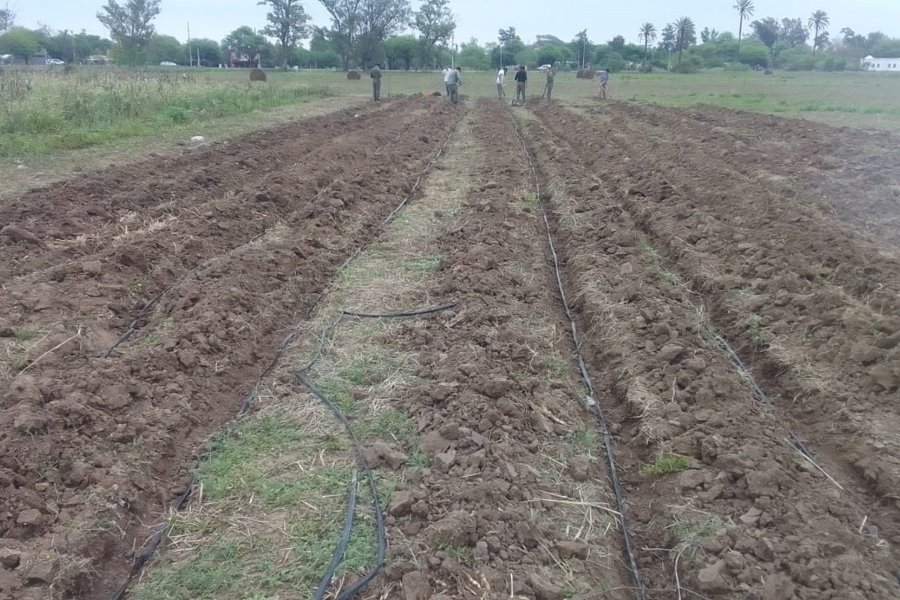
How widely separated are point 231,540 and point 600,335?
3.71 meters

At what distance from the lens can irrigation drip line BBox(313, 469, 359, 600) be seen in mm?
3304

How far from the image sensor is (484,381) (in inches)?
193

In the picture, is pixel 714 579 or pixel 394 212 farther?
pixel 394 212

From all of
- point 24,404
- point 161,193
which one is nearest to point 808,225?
point 24,404

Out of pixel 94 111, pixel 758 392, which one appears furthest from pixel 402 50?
pixel 758 392

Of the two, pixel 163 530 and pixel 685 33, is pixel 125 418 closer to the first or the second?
pixel 163 530

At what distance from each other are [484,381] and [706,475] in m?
1.61

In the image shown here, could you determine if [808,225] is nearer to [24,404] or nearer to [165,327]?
[165,327]

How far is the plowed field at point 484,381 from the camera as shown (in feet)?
11.5

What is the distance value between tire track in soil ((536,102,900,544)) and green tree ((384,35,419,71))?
86883 millimetres

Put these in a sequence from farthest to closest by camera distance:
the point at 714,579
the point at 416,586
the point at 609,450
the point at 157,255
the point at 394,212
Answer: the point at 394,212 < the point at 157,255 < the point at 609,450 < the point at 714,579 < the point at 416,586

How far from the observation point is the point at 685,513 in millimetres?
3877

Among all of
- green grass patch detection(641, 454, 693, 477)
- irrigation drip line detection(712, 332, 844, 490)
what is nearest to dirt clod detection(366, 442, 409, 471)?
green grass patch detection(641, 454, 693, 477)

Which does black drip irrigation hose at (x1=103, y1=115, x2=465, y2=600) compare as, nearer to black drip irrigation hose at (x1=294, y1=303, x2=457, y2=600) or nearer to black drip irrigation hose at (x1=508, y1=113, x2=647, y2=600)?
black drip irrigation hose at (x1=294, y1=303, x2=457, y2=600)
